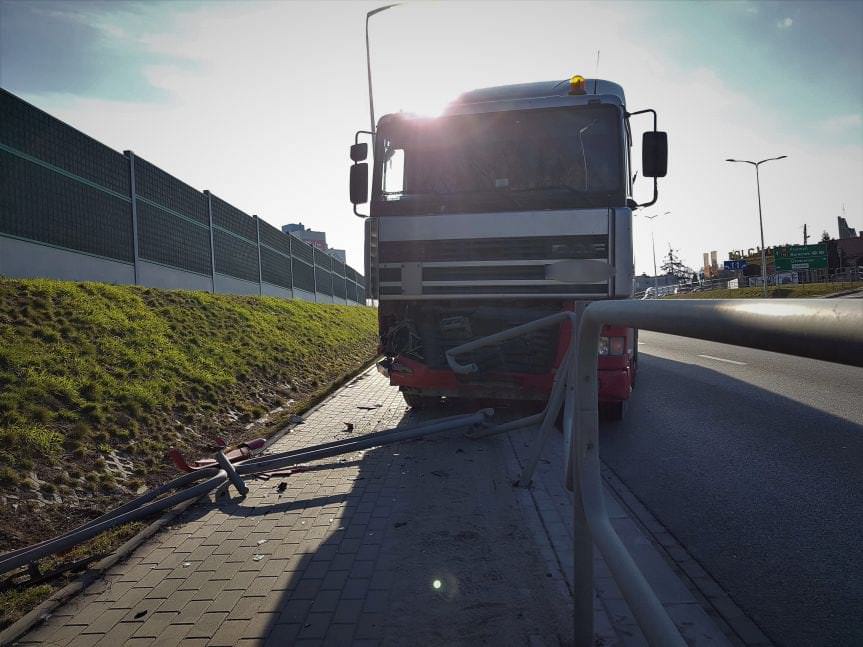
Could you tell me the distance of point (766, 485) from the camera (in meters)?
4.80

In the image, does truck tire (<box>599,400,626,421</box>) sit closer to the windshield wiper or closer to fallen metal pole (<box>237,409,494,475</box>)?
fallen metal pole (<box>237,409,494,475</box>)

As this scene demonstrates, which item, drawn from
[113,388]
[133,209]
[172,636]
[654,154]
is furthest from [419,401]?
[133,209]

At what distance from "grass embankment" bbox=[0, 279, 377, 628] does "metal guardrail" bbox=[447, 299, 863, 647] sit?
11.6 feet

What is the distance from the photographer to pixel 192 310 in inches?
431

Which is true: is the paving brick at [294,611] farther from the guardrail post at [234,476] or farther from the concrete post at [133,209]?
the concrete post at [133,209]

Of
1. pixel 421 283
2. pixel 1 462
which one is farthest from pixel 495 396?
pixel 1 462

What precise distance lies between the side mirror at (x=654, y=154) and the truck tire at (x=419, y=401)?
154 inches

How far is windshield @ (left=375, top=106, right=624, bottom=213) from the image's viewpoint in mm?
6605

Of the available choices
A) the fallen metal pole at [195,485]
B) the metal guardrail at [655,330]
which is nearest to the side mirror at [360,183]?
Result: the fallen metal pole at [195,485]

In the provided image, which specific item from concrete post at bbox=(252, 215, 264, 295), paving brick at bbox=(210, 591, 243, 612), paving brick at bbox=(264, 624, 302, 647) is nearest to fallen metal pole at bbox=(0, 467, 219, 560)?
paving brick at bbox=(210, 591, 243, 612)

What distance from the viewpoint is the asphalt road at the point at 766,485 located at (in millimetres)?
3084

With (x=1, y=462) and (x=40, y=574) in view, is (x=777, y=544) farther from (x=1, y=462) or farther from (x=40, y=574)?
(x=1, y=462)

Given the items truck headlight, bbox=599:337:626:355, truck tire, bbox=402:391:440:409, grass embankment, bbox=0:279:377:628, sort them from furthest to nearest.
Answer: truck tire, bbox=402:391:440:409 < truck headlight, bbox=599:337:626:355 < grass embankment, bbox=0:279:377:628

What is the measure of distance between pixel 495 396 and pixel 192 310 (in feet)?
20.9
